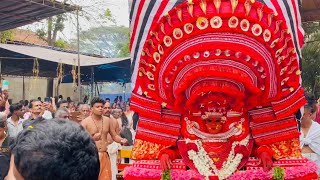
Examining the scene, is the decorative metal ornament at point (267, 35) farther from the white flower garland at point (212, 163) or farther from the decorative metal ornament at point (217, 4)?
the white flower garland at point (212, 163)

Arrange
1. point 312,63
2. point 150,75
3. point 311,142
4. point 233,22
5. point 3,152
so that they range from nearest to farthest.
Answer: point 233,22, point 150,75, point 3,152, point 311,142, point 312,63

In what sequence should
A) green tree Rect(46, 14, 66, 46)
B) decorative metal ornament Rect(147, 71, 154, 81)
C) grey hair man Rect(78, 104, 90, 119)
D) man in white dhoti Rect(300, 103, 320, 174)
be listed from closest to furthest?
1. decorative metal ornament Rect(147, 71, 154, 81)
2. man in white dhoti Rect(300, 103, 320, 174)
3. grey hair man Rect(78, 104, 90, 119)
4. green tree Rect(46, 14, 66, 46)

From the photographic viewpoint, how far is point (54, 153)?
5.10 feet

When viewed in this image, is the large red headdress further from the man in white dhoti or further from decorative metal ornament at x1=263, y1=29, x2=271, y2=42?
the man in white dhoti

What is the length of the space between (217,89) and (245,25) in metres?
0.41

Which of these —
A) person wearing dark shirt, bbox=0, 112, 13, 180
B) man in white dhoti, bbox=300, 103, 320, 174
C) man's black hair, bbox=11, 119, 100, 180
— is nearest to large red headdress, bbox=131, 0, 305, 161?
person wearing dark shirt, bbox=0, 112, 13, 180

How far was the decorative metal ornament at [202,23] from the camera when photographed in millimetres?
2741

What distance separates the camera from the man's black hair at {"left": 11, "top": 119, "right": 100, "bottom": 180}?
154 centimetres

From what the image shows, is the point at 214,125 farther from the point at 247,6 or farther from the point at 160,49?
the point at 247,6

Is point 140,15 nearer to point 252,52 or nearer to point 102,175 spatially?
point 252,52

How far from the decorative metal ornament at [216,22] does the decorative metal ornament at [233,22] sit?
6 centimetres

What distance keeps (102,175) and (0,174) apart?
3.66 m

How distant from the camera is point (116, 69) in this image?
62.4 ft

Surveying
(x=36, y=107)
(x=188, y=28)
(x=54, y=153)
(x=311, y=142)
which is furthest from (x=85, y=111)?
(x=54, y=153)
